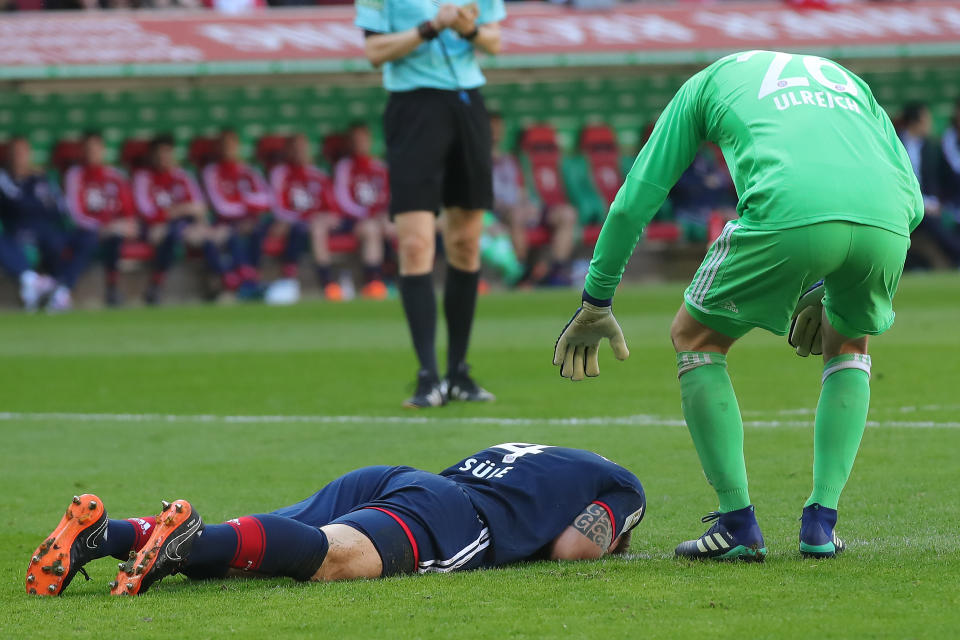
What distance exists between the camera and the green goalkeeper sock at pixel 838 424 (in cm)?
352

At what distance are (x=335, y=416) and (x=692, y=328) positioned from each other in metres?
3.38

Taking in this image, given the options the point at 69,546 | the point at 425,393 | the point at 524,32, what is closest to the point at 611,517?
the point at 69,546

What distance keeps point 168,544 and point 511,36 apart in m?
14.6

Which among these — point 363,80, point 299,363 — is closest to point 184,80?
point 363,80

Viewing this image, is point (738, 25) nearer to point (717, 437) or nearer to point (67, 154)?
point (67, 154)

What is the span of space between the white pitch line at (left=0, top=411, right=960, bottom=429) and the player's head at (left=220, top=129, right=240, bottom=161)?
10149 mm

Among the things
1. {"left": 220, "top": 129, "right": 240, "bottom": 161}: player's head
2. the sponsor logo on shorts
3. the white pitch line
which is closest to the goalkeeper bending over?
the sponsor logo on shorts

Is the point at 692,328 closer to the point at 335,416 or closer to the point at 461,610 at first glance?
the point at 461,610

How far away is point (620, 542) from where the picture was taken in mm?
3664

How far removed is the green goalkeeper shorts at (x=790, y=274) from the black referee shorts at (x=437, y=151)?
3.50 meters

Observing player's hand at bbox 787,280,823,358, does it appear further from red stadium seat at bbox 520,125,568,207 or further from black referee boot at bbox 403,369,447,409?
red stadium seat at bbox 520,125,568,207

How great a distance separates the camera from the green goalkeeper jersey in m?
3.31

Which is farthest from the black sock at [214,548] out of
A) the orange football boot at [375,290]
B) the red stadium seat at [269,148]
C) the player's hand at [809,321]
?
the red stadium seat at [269,148]

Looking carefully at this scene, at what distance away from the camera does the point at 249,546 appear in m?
3.19
